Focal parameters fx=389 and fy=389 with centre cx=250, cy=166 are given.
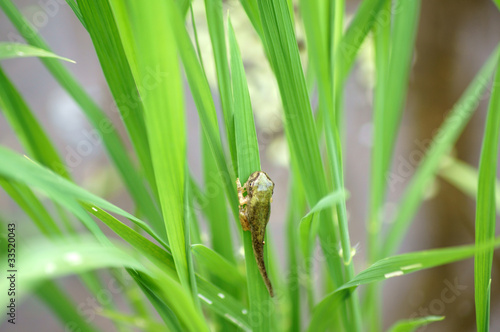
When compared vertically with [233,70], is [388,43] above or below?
above

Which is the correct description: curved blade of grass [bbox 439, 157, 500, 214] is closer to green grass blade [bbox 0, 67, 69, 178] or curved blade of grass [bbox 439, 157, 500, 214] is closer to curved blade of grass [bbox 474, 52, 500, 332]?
curved blade of grass [bbox 474, 52, 500, 332]

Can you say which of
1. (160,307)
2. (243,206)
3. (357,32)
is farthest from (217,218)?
(357,32)

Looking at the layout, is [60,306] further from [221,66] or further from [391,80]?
[391,80]

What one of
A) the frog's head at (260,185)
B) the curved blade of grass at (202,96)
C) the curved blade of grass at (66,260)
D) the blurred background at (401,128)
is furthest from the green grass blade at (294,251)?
the blurred background at (401,128)

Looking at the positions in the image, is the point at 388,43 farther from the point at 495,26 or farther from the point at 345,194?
the point at 495,26

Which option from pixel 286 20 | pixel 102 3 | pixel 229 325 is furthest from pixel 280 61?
pixel 229 325
